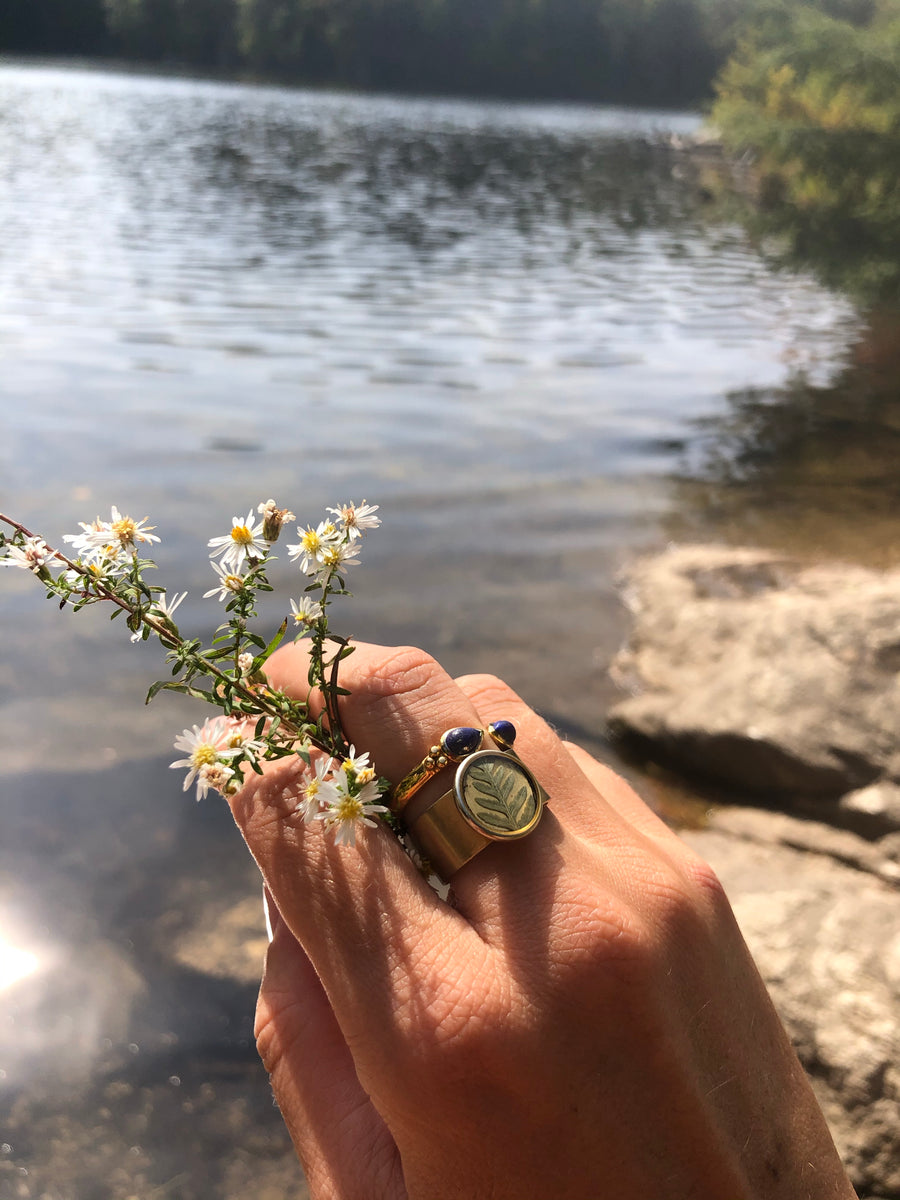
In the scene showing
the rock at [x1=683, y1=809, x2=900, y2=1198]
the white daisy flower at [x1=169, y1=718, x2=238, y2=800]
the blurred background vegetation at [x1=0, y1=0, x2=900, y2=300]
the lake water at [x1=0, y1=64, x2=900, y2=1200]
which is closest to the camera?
the white daisy flower at [x1=169, y1=718, x2=238, y2=800]

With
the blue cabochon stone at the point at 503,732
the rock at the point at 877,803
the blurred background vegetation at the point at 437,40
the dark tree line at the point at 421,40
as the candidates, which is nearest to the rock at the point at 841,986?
the rock at the point at 877,803

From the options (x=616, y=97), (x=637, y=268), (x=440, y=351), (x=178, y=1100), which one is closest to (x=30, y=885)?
(x=178, y=1100)

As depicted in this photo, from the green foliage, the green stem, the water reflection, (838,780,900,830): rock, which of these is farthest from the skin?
the green foliage

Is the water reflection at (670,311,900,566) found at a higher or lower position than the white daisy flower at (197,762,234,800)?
lower

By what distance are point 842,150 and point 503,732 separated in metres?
26.5

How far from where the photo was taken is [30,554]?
1469 millimetres

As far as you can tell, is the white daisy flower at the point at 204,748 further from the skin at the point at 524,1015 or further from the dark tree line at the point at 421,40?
the dark tree line at the point at 421,40

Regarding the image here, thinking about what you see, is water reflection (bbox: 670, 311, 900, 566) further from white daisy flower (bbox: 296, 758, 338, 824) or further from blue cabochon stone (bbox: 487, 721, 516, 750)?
white daisy flower (bbox: 296, 758, 338, 824)

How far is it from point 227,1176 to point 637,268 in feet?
70.8

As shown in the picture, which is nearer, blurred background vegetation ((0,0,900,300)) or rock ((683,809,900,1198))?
rock ((683,809,900,1198))

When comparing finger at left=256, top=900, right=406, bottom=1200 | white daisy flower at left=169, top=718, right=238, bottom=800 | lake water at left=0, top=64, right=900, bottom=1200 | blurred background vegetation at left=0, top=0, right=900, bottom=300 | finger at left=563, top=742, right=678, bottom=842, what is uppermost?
blurred background vegetation at left=0, top=0, right=900, bottom=300

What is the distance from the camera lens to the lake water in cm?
370

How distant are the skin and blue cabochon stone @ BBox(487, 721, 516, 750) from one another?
0.04m

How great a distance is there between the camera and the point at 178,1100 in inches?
134
